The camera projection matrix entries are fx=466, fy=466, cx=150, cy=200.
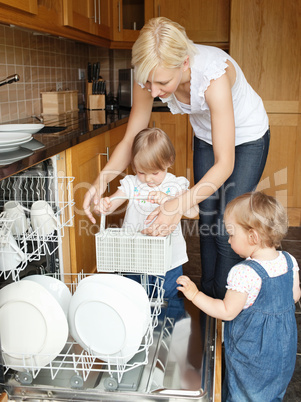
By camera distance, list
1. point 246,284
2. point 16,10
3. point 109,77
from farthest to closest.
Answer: point 109,77
point 16,10
point 246,284

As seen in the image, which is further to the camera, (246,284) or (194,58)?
(194,58)

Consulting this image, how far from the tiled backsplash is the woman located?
91 centimetres

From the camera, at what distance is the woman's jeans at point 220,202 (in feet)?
5.35

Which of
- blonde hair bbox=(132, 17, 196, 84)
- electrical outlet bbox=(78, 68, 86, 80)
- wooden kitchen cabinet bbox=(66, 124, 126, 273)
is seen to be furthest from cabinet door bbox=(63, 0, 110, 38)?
blonde hair bbox=(132, 17, 196, 84)

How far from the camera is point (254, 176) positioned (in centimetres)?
165

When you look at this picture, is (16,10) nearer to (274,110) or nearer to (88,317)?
(88,317)

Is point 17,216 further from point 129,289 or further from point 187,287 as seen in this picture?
point 187,287

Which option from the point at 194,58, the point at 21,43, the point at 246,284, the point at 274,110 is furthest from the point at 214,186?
the point at 274,110

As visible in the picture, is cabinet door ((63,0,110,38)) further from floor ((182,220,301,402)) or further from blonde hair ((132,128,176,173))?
floor ((182,220,301,402))

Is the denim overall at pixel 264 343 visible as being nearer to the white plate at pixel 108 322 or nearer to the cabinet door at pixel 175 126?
the white plate at pixel 108 322

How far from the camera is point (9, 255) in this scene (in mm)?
1209

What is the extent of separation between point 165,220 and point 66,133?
0.93m

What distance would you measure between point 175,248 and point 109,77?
2449mm

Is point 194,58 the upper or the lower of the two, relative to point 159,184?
upper
